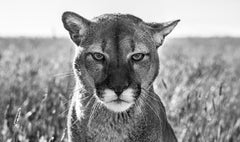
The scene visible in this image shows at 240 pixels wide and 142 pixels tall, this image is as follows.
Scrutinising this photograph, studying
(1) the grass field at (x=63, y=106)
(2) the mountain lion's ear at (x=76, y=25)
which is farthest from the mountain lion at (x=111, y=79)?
(1) the grass field at (x=63, y=106)

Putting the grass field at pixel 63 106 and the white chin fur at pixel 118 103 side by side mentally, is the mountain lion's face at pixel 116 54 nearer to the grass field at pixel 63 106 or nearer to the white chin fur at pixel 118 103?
the white chin fur at pixel 118 103

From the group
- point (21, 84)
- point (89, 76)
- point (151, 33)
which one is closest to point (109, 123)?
point (89, 76)

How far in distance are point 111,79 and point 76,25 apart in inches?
41.7

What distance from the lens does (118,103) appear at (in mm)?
4777

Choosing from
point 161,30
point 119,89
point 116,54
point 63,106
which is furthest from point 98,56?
point 63,106

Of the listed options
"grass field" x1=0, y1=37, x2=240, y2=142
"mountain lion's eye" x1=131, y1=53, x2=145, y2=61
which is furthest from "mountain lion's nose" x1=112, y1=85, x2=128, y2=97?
"grass field" x1=0, y1=37, x2=240, y2=142

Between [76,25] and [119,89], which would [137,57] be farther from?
[76,25]

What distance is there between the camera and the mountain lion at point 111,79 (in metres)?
4.82

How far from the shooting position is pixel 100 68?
4918mm

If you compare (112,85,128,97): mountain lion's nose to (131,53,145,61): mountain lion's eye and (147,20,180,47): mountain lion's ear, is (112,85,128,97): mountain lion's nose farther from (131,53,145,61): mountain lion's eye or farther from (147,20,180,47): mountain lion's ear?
(147,20,180,47): mountain lion's ear

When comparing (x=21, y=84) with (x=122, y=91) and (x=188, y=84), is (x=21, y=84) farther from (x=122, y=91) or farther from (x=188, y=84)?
(x=122, y=91)

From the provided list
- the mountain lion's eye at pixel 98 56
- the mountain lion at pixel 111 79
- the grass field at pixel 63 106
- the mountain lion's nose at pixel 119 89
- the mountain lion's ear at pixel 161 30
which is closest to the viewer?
the mountain lion's nose at pixel 119 89

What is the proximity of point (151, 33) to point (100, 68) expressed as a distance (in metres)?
0.88

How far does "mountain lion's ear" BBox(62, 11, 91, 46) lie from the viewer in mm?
5281
